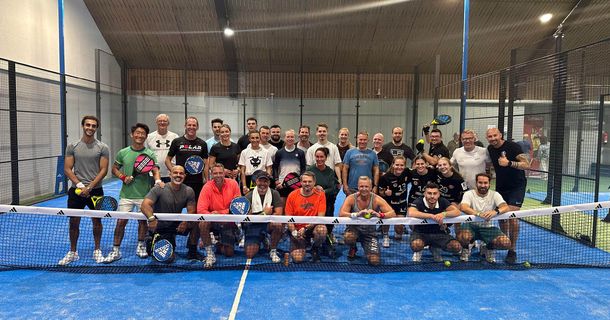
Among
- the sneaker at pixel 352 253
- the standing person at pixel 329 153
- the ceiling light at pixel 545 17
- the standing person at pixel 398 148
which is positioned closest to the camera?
the sneaker at pixel 352 253

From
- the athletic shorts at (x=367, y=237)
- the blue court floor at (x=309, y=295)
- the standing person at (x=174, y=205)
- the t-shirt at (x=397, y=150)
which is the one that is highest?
the t-shirt at (x=397, y=150)

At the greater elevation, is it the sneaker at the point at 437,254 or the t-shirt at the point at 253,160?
the t-shirt at the point at 253,160

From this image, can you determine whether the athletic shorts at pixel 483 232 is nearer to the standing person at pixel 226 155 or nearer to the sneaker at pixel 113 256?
the standing person at pixel 226 155

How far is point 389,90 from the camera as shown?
51.2 ft

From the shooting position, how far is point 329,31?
14898mm

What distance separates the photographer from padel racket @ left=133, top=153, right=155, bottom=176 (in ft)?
18.9

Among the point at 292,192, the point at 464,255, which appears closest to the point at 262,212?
the point at 292,192

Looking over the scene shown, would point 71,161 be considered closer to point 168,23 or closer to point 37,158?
point 37,158

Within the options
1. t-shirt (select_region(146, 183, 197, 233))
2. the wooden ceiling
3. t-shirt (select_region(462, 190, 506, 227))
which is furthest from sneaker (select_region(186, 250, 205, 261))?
the wooden ceiling

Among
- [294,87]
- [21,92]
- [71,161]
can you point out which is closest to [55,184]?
[21,92]

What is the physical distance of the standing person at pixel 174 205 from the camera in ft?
17.8

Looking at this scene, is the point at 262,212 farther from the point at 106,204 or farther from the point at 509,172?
the point at 509,172

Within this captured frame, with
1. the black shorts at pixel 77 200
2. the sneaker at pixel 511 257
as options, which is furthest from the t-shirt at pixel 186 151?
the sneaker at pixel 511 257

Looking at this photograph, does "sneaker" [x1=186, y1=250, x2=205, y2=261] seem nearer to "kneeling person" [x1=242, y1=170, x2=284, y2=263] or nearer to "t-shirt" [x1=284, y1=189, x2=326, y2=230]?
"kneeling person" [x1=242, y1=170, x2=284, y2=263]
